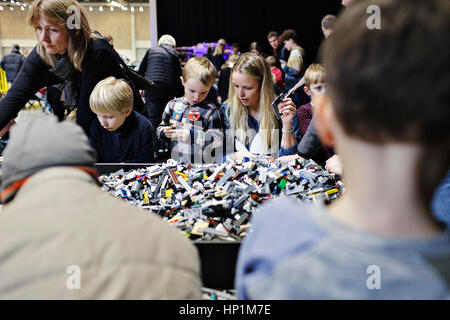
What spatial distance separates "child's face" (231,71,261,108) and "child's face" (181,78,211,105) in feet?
0.76

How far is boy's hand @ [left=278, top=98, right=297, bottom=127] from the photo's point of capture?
82.7 inches

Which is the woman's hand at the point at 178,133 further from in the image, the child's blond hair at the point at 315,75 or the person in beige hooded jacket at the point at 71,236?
the person in beige hooded jacket at the point at 71,236

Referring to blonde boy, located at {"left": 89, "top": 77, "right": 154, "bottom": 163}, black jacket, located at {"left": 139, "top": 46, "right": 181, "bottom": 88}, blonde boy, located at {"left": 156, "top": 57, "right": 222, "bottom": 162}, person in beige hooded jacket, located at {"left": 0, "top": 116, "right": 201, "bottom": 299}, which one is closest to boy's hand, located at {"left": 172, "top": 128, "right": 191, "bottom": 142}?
blonde boy, located at {"left": 156, "top": 57, "right": 222, "bottom": 162}

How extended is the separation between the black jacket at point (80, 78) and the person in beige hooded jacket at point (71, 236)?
4.87 ft

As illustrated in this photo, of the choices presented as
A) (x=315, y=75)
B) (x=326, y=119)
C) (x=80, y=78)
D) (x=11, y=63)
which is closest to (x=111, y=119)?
(x=80, y=78)

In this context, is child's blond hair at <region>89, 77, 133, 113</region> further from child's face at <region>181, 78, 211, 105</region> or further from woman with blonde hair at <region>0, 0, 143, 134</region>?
child's face at <region>181, 78, 211, 105</region>

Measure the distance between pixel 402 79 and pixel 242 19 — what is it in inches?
369

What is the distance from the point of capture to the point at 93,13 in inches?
528

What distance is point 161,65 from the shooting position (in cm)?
393

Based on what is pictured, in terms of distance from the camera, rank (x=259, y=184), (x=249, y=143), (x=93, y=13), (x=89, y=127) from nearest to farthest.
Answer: (x=259, y=184) → (x=89, y=127) → (x=249, y=143) → (x=93, y=13)

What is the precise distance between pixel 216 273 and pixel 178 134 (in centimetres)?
132

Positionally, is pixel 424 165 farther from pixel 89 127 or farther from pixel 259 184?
pixel 89 127

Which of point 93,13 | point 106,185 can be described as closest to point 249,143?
point 106,185
